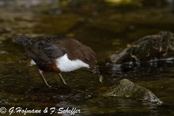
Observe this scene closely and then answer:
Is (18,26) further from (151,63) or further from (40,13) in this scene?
(151,63)

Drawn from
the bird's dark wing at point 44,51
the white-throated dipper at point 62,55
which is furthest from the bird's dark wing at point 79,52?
the bird's dark wing at point 44,51

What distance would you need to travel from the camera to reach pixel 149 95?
4.10 m

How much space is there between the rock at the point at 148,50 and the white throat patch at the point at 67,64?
1.82 metres

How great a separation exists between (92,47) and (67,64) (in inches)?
117

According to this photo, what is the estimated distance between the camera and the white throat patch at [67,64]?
4508 millimetres

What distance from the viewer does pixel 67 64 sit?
4.53 metres

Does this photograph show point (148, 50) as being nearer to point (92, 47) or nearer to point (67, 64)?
point (92, 47)

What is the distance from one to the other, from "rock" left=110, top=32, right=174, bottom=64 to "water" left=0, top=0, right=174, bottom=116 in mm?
273

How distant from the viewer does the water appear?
4.14 meters

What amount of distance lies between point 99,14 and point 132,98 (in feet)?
24.9

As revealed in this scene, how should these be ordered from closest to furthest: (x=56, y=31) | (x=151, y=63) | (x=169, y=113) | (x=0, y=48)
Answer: (x=169, y=113)
(x=151, y=63)
(x=0, y=48)
(x=56, y=31)

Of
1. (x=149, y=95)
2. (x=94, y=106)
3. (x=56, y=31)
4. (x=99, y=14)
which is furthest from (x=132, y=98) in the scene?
(x=99, y=14)

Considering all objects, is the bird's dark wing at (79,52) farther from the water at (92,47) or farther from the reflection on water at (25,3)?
the reflection on water at (25,3)

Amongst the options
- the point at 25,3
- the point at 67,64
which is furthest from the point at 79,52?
the point at 25,3
